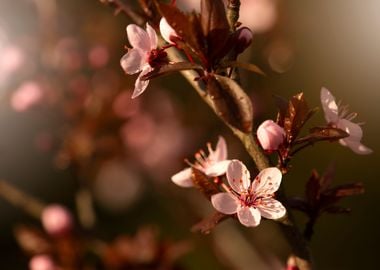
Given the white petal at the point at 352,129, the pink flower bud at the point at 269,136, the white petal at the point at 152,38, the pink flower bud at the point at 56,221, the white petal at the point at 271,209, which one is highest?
the white petal at the point at 152,38

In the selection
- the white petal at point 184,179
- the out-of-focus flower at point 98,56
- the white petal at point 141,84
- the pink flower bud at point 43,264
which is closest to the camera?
the white petal at point 141,84

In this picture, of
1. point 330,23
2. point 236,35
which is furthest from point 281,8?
point 236,35

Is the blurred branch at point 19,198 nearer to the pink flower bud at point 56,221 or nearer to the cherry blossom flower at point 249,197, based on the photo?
the pink flower bud at point 56,221

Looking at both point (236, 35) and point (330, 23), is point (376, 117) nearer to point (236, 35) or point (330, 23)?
point (330, 23)

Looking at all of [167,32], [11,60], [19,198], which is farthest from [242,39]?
[11,60]

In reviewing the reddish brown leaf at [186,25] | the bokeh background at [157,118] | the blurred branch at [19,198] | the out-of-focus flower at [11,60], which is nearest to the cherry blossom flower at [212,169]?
the reddish brown leaf at [186,25]

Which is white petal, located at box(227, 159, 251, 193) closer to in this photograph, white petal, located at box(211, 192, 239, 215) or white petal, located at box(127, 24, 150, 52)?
white petal, located at box(211, 192, 239, 215)

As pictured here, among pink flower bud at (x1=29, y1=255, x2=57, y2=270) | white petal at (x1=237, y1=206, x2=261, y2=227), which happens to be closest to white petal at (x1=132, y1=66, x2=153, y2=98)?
white petal at (x1=237, y1=206, x2=261, y2=227)
